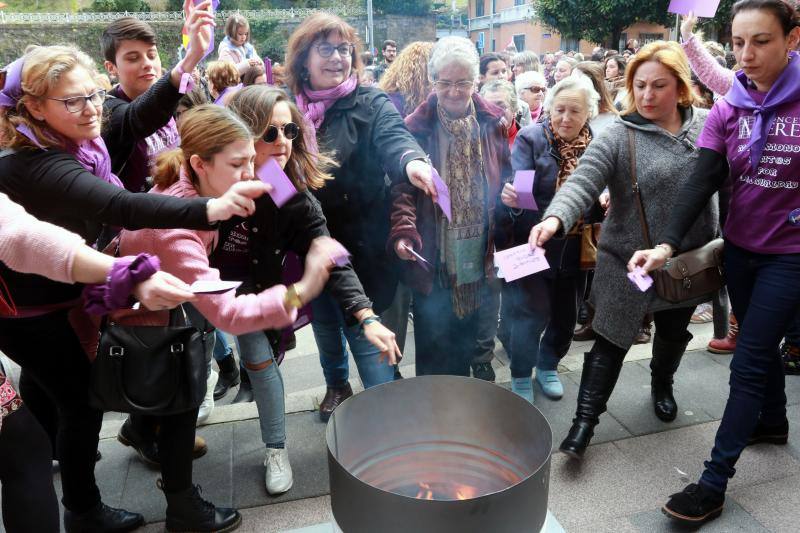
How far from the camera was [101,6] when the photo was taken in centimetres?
3628

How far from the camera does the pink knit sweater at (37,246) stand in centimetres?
149

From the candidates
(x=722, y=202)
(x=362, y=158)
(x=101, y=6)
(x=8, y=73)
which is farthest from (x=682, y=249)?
(x=101, y=6)

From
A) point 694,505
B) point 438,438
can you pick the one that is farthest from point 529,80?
point 438,438

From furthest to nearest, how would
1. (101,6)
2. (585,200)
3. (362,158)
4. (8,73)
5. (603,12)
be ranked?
(101,6) → (603,12) → (362,158) → (585,200) → (8,73)

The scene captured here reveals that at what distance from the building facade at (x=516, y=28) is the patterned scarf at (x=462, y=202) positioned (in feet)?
122

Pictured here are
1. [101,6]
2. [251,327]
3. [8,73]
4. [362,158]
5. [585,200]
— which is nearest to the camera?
[251,327]

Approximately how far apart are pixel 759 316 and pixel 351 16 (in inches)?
1548

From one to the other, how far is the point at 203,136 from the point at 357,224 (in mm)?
1001

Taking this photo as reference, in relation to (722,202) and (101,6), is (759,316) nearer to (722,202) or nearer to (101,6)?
(722,202)

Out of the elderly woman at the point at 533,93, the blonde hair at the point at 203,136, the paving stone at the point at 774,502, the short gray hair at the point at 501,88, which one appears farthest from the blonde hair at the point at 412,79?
the elderly woman at the point at 533,93

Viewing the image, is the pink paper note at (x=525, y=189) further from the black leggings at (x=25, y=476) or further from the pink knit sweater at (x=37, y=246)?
the black leggings at (x=25, y=476)

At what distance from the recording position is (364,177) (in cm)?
274

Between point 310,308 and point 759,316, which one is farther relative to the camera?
point 310,308

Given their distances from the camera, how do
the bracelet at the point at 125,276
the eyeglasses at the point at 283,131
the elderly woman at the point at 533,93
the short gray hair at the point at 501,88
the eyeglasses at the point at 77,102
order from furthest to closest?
the elderly woman at the point at 533,93 → the short gray hair at the point at 501,88 → the eyeglasses at the point at 283,131 → the eyeglasses at the point at 77,102 → the bracelet at the point at 125,276
